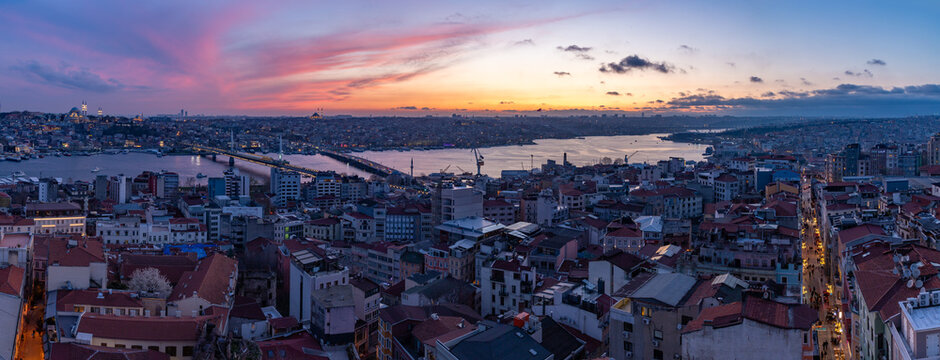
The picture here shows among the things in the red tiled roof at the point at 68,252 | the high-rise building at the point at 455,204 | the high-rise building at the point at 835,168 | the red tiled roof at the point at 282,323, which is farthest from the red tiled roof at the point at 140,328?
the high-rise building at the point at 835,168

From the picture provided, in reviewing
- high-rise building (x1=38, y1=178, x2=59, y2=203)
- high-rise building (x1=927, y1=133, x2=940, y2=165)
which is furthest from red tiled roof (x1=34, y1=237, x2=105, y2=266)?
Result: high-rise building (x1=927, y1=133, x2=940, y2=165)

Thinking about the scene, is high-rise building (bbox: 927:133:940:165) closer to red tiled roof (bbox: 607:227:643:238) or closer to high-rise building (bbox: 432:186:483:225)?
high-rise building (bbox: 432:186:483:225)

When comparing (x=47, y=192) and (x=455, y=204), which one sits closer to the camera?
(x=455, y=204)

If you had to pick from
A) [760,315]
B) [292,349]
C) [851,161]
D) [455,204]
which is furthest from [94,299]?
[851,161]

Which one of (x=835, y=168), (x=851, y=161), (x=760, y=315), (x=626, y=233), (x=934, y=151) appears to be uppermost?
(x=934, y=151)

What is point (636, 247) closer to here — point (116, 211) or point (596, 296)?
point (596, 296)

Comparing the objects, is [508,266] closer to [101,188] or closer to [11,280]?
[11,280]
